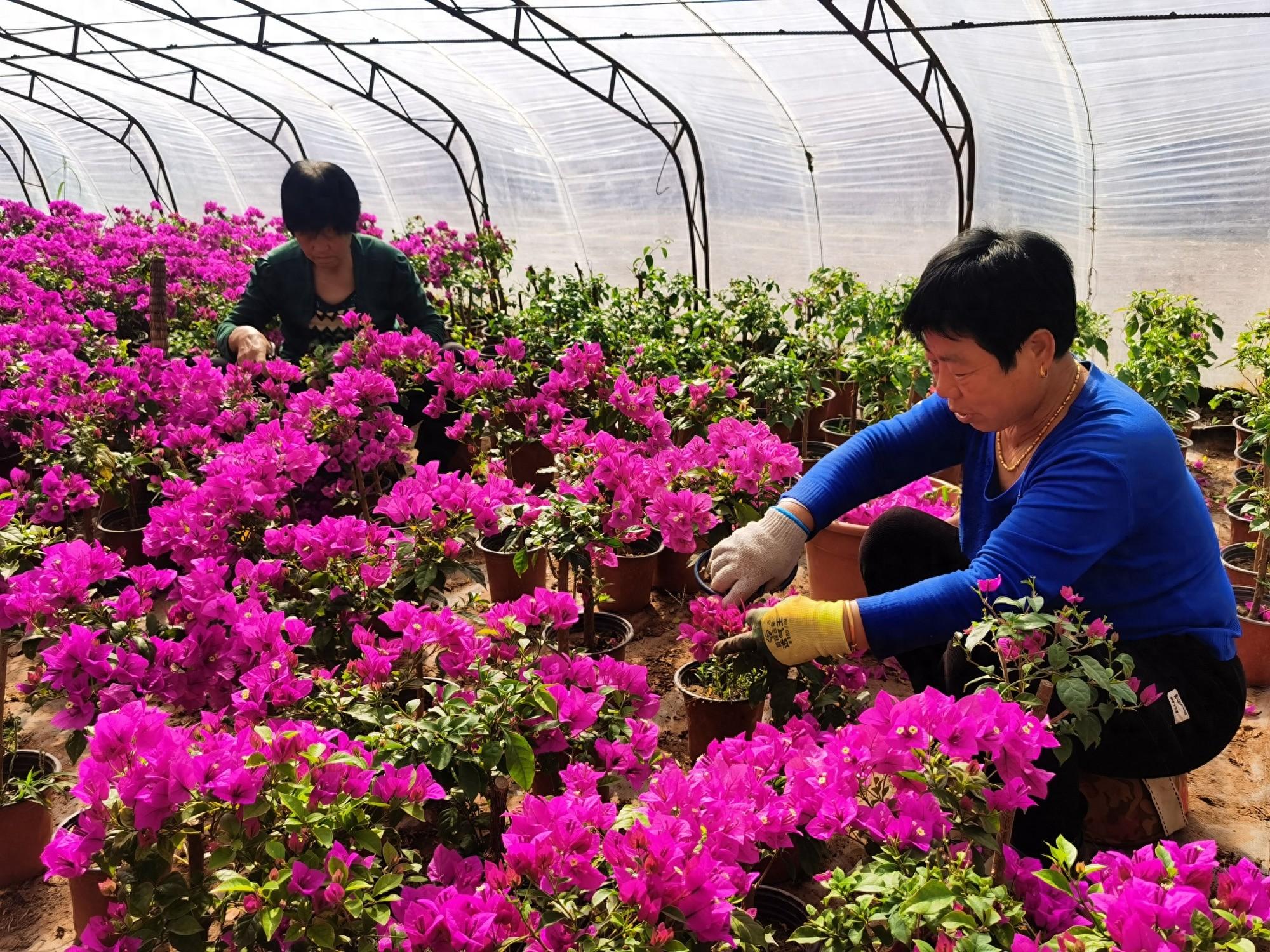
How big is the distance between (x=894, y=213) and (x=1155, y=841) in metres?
4.55

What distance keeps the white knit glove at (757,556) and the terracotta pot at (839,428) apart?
7.55ft

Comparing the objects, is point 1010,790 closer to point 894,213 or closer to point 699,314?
point 699,314

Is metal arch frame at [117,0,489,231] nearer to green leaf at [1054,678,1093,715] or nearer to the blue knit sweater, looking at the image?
the blue knit sweater

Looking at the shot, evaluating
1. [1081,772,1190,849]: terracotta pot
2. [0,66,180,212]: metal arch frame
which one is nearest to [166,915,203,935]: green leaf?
[1081,772,1190,849]: terracotta pot

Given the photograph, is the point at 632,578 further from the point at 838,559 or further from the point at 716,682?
the point at 716,682

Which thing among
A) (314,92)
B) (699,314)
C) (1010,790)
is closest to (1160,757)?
(1010,790)

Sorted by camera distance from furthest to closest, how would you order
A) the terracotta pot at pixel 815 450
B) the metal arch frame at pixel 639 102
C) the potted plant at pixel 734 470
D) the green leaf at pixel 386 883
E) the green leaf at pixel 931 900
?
1. the metal arch frame at pixel 639 102
2. the terracotta pot at pixel 815 450
3. the potted plant at pixel 734 470
4. the green leaf at pixel 386 883
5. the green leaf at pixel 931 900

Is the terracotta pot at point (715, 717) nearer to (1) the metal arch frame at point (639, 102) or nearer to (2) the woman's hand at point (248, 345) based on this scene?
(2) the woman's hand at point (248, 345)

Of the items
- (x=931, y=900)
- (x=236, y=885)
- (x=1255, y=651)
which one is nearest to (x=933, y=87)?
(x=1255, y=651)

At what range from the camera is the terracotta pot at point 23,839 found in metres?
2.06

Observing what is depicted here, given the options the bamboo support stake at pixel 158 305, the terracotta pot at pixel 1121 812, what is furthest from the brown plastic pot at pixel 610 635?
the bamboo support stake at pixel 158 305

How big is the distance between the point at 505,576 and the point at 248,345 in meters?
1.28

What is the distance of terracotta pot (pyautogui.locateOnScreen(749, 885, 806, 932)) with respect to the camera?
5.89 feet

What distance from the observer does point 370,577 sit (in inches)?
83.4
